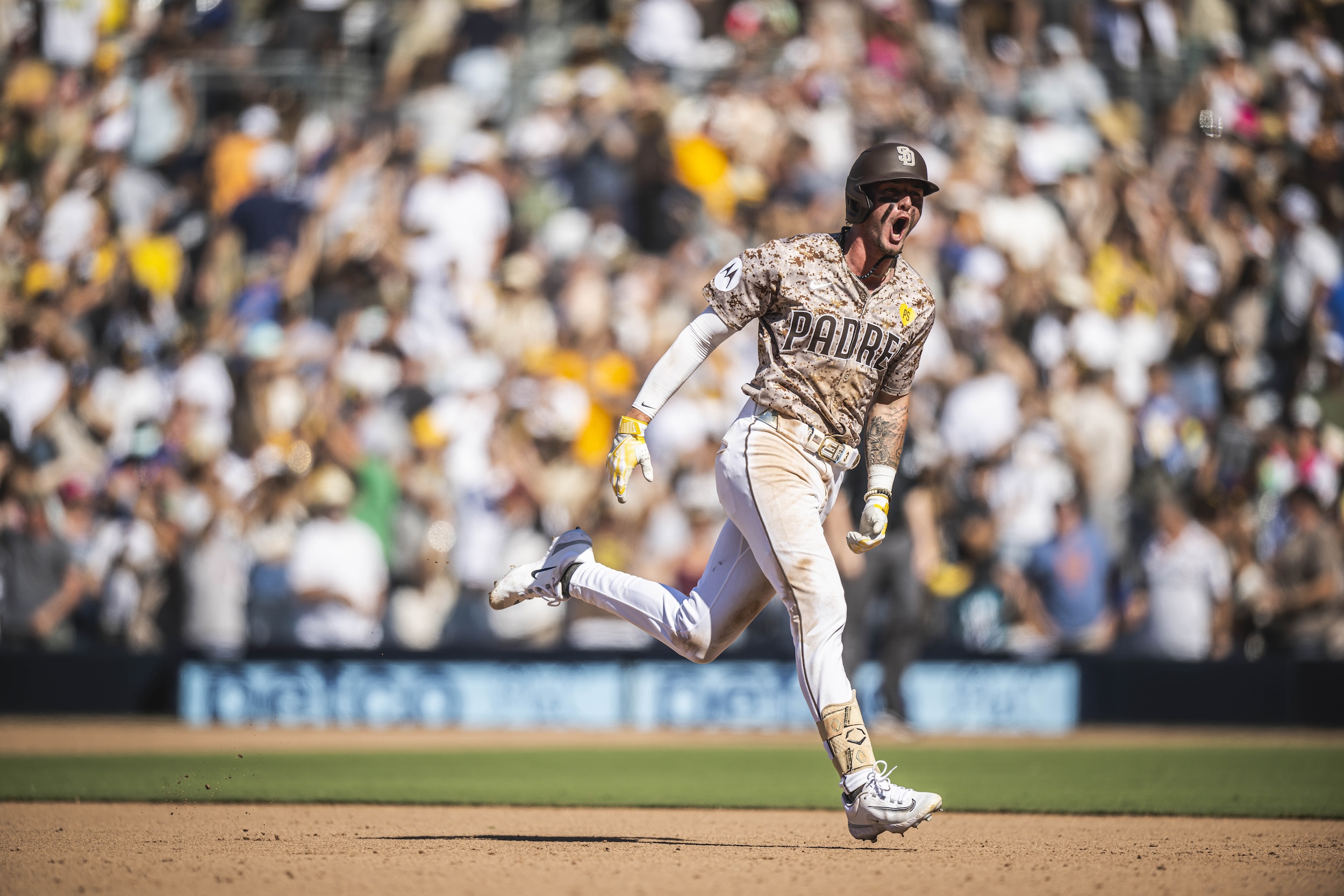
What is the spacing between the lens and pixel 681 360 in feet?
22.0

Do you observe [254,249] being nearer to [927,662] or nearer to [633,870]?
[927,662]

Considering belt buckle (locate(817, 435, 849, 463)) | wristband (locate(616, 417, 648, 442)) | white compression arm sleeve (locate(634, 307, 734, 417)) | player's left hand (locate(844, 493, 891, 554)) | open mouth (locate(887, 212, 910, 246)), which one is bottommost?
player's left hand (locate(844, 493, 891, 554))

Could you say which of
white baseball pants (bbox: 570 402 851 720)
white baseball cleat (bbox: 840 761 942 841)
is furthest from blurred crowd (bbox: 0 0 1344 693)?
white baseball cleat (bbox: 840 761 942 841)

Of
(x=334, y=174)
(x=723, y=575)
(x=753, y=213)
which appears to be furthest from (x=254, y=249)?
(x=723, y=575)

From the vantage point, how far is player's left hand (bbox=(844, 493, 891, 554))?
668cm

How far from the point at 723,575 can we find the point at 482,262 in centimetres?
984

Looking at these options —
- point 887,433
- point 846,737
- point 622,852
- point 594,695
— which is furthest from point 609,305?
point 846,737

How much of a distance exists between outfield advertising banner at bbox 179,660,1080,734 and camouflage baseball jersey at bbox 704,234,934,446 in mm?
7573

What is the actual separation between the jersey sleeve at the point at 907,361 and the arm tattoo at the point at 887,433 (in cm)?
8

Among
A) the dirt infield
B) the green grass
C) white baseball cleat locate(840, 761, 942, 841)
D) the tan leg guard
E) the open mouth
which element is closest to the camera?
the dirt infield

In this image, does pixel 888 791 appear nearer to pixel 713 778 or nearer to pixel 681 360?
pixel 681 360

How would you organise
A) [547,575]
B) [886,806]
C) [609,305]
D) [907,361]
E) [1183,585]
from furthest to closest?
[609,305] < [1183,585] < [547,575] < [907,361] < [886,806]

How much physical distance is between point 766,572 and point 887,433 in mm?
868

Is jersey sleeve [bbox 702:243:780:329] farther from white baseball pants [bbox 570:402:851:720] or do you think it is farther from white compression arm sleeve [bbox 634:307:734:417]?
white baseball pants [bbox 570:402:851:720]
